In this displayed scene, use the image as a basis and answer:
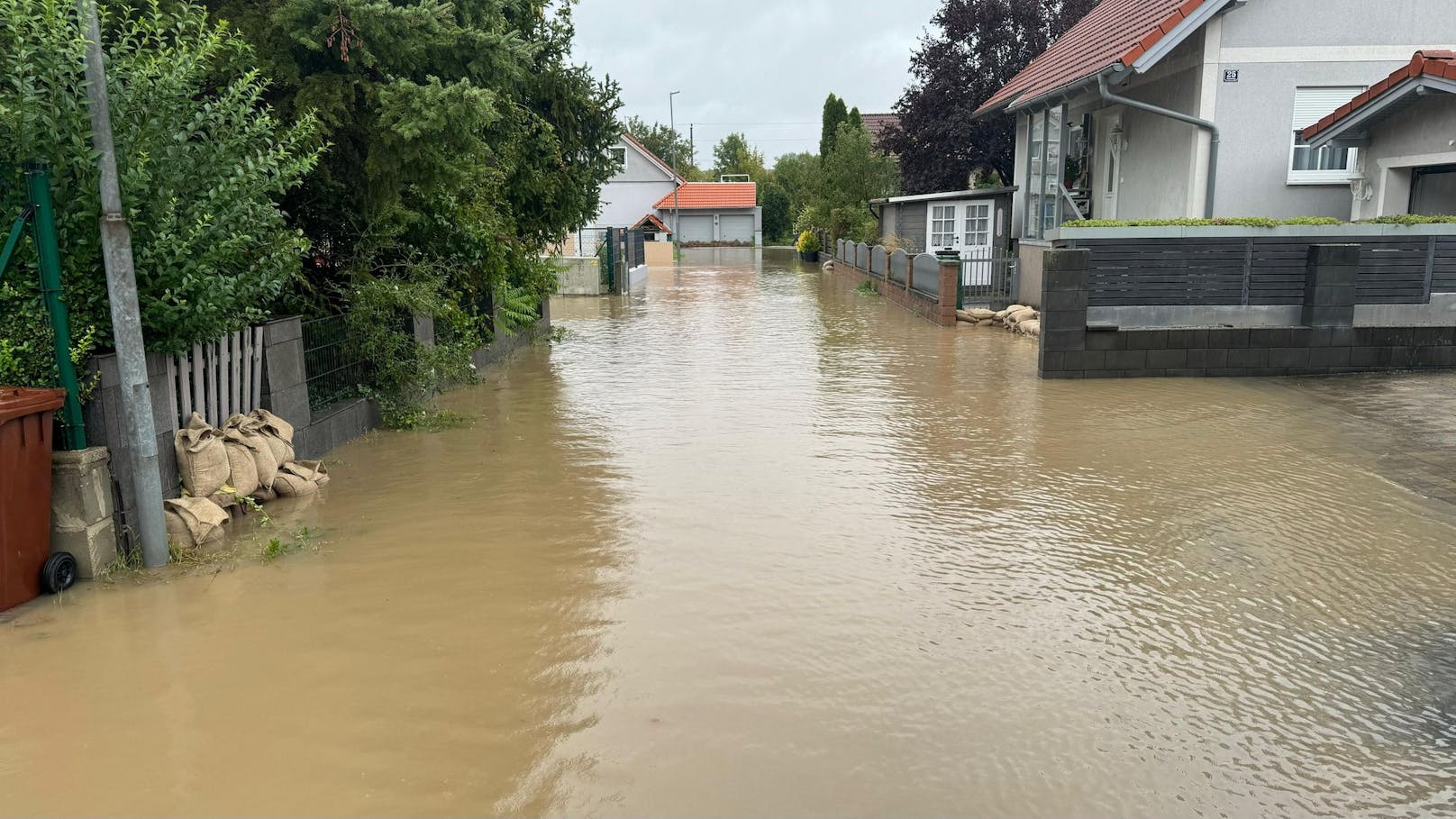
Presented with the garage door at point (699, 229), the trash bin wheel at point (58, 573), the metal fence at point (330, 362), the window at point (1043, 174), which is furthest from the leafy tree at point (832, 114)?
the trash bin wheel at point (58, 573)

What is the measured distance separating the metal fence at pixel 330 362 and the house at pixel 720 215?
58.1m

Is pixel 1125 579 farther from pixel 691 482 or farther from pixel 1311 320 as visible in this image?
pixel 1311 320

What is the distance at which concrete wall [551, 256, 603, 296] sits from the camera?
2902 centimetres

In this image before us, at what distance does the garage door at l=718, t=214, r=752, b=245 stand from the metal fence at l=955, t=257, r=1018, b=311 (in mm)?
47208

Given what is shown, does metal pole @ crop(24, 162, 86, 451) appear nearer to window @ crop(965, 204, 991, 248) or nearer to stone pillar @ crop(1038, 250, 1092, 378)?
stone pillar @ crop(1038, 250, 1092, 378)

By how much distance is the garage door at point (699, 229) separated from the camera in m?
68.9

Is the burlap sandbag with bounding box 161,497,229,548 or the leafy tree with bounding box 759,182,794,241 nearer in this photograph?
the burlap sandbag with bounding box 161,497,229,548

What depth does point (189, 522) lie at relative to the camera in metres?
6.67

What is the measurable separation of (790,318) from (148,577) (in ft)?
55.5

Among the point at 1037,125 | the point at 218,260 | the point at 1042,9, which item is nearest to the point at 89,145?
the point at 218,260

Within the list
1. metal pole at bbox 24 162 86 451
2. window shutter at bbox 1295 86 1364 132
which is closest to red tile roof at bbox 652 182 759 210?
window shutter at bbox 1295 86 1364 132

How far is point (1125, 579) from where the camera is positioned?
6254mm

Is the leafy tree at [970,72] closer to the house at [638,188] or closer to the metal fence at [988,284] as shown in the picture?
the metal fence at [988,284]

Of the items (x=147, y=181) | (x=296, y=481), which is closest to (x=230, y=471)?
(x=296, y=481)
